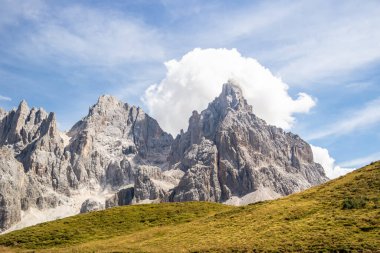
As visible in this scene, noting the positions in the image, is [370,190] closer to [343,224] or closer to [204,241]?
[343,224]

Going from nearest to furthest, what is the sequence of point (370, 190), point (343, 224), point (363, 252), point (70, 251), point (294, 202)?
point (363, 252) < point (343, 224) < point (70, 251) < point (370, 190) < point (294, 202)

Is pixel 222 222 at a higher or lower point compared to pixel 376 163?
lower

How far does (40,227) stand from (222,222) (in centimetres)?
4281

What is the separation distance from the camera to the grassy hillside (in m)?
57.6

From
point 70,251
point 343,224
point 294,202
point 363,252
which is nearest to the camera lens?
point 363,252

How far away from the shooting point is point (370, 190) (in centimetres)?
7475

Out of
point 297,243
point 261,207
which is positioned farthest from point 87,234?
point 297,243

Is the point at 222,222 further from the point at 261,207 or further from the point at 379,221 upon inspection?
the point at 379,221

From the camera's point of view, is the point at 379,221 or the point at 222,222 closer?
the point at 379,221

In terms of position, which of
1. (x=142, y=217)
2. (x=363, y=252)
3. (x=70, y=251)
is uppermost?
(x=142, y=217)

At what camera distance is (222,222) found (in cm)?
7838

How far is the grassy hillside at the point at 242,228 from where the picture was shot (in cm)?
→ 5762

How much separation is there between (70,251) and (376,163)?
2366 inches

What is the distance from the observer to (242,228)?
70312 mm
